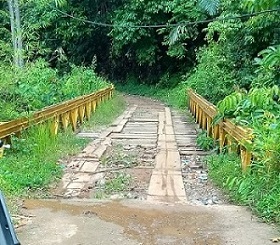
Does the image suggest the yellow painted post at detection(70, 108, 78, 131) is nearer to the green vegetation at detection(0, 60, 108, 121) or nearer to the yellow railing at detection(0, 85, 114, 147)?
the yellow railing at detection(0, 85, 114, 147)

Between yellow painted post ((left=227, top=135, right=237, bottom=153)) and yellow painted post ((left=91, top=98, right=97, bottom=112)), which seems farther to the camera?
yellow painted post ((left=91, top=98, right=97, bottom=112))

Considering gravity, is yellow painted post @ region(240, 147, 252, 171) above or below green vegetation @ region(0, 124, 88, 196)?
above

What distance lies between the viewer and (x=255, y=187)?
184 inches

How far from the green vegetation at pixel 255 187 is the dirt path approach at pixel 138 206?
14 centimetres

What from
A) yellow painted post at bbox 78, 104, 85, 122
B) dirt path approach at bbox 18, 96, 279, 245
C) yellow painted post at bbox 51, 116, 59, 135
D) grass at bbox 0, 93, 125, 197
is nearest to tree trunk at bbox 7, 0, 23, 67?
yellow painted post at bbox 78, 104, 85, 122

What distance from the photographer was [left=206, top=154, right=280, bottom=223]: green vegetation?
165 inches

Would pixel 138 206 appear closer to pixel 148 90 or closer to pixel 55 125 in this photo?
pixel 55 125

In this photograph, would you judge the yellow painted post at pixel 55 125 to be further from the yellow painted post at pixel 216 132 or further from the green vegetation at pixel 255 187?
the green vegetation at pixel 255 187

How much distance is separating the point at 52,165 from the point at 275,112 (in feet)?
9.39

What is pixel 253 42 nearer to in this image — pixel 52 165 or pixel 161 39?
pixel 52 165

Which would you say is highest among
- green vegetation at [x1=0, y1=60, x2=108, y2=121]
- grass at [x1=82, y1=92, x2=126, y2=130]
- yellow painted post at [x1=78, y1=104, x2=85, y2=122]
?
green vegetation at [x1=0, y1=60, x2=108, y2=121]

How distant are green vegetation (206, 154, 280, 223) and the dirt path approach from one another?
0.14 m

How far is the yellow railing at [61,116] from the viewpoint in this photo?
6.12 m

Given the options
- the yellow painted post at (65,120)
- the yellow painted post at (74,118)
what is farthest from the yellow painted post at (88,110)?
the yellow painted post at (65,120)
